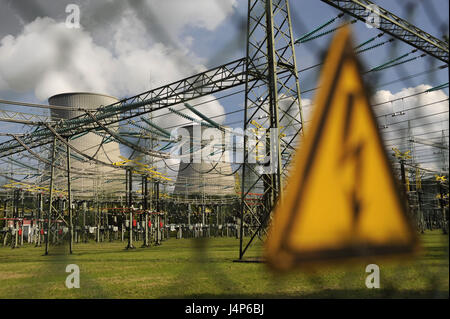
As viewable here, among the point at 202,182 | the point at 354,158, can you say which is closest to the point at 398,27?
the point at 354,158

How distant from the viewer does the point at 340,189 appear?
33.4 inches

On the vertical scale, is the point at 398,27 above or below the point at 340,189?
above

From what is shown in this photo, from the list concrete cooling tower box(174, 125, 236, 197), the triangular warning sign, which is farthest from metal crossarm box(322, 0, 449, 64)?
concrete cooling tower box(174, 125, 236, 197)

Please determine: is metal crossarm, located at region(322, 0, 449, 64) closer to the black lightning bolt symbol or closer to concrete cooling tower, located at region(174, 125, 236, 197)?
the black lightning bolt symbol

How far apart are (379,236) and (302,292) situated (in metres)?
3.96

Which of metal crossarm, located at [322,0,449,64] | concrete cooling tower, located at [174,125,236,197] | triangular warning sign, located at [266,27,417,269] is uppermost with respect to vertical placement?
metal crossarm, located at [322,0,449,64]

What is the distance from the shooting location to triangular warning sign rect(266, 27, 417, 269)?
0.81 metres

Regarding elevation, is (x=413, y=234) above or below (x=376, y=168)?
below

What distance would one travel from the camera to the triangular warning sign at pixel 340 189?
813 mm

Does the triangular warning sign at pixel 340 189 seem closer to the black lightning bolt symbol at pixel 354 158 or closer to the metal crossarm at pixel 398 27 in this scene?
the black lightning bolt symbol at pixel 354 158

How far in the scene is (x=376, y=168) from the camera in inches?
36.0

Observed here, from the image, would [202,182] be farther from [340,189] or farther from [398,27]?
[340,189]
